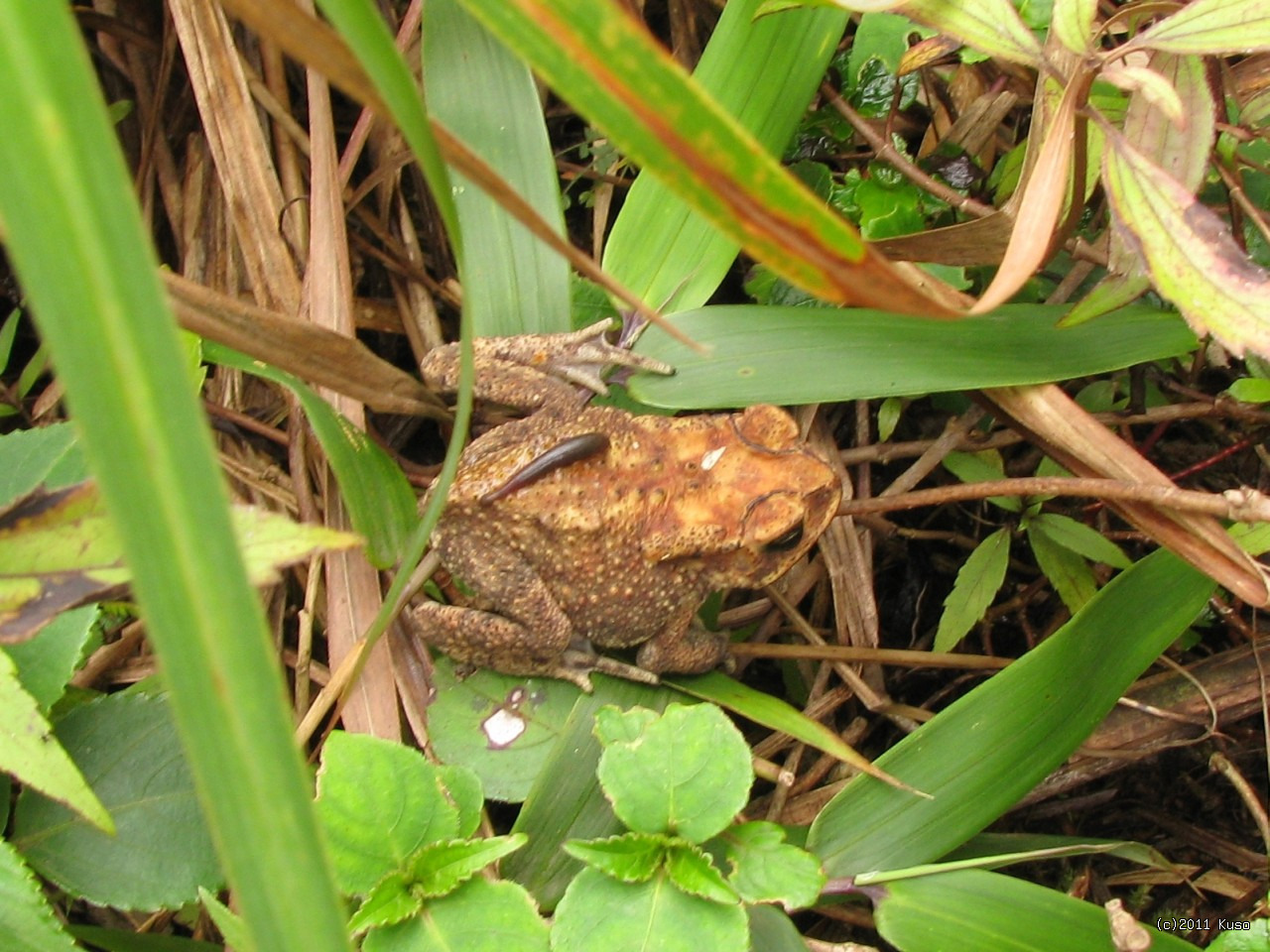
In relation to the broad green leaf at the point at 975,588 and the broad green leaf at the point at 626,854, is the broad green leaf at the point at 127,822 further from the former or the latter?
the broad green leaf at the point at 975,588

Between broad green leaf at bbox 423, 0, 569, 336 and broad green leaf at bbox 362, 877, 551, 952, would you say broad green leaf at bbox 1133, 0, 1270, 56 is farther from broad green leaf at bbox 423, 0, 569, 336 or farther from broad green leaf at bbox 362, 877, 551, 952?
broad green leaf at bbox 362, 877, 551, 952

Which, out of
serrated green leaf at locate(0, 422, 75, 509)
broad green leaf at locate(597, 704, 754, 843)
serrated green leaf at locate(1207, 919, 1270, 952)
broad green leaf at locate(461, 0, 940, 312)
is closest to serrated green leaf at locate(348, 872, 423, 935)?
broad green leaf at locate(597, 704, 754, 843)

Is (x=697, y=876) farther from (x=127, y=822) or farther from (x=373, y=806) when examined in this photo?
(x=127, y=822)

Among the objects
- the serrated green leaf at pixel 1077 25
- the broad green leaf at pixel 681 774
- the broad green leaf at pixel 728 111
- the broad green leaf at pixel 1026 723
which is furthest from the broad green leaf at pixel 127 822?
the serrated green leaf at pixel 1077 25

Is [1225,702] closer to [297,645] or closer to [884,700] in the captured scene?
[884,700]

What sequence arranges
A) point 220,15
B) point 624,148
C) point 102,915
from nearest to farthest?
point 624,148 → point 102,915 → point 220,15

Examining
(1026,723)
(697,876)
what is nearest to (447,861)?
(697,876)

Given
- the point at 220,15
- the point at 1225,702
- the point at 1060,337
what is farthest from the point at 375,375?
the point at 1225,702
